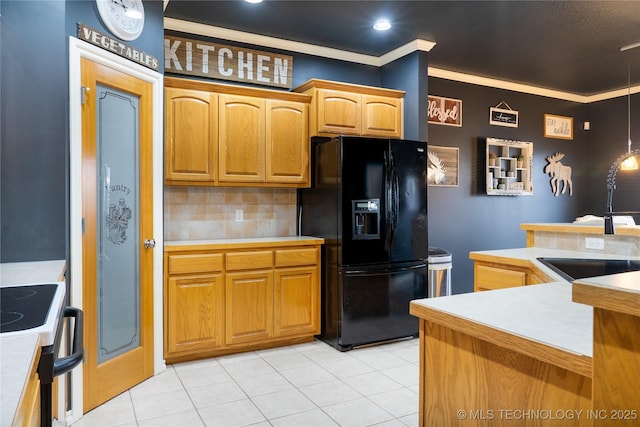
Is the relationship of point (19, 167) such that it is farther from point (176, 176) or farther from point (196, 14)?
point (196, 14)

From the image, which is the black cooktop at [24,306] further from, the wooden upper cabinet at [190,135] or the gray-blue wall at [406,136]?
the wooden upper cabinet at [190,135]

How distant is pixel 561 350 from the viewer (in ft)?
3.26

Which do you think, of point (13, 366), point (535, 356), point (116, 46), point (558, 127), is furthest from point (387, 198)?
point (558, 127)

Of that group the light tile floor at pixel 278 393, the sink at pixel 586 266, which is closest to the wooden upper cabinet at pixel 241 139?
the light tile floor at pixel 278 393

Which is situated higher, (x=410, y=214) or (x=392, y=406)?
(x=410, y=214)

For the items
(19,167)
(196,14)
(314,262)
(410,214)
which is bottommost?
(314,262)

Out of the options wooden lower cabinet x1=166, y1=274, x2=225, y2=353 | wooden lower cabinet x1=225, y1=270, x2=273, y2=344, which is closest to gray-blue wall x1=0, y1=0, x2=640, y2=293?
wooden lower cabinet x1=166, y1=274, x2=225, y2=353

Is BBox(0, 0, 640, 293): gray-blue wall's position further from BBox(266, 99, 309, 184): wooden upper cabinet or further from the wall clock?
BBox(266, 99, 309, 184): wooden upper cabinet

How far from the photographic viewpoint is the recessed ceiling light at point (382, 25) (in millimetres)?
3723

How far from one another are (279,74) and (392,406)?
9.95 ft

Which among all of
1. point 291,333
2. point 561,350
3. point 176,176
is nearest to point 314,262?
point 291,333

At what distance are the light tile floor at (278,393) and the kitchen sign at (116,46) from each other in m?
2.14

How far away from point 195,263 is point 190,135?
103cm

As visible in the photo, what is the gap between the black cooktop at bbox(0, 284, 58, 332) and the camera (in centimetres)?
113
